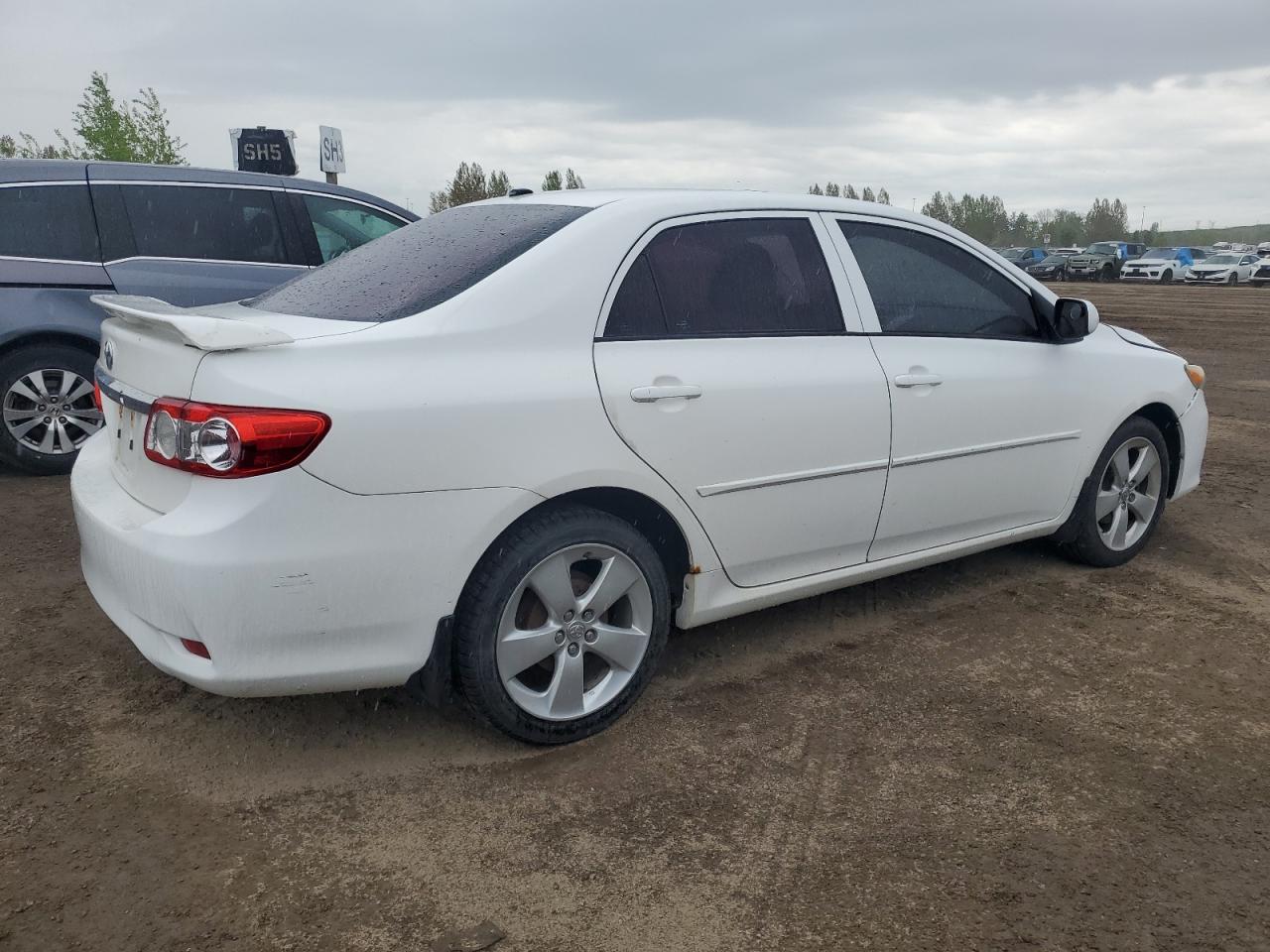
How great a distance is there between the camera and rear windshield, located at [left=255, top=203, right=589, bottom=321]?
10.00 feet

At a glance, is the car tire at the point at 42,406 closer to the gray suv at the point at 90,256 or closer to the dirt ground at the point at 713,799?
the gray suv at the point at 90,256

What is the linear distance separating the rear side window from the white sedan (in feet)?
10.9

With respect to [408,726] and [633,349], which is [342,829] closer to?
[408,726]

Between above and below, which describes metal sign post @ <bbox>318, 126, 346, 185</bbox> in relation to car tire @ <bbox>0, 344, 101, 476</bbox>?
above

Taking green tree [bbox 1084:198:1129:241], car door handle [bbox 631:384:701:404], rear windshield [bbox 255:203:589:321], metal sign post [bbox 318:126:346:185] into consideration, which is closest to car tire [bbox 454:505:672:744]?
car door handle [bbox 631:384:701:404]

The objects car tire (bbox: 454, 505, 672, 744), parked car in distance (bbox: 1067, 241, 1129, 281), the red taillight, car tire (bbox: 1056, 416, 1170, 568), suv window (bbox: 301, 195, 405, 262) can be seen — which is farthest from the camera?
parked car in distance (bbox: 1067, 241, 1129, 281)

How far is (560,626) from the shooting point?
3055mm

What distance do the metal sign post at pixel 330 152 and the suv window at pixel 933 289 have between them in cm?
1020

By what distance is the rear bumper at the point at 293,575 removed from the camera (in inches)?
Result: 101

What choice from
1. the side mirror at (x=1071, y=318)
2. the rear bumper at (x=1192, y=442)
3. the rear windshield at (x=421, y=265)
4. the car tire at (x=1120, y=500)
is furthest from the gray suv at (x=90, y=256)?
the rear bumper at (x=1192, y=442)

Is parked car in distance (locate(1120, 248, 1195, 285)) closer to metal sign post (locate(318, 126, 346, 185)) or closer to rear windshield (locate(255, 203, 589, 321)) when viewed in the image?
metal sign post (locate(318, 126, 346, 185))

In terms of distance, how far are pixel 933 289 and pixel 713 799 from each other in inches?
83.9

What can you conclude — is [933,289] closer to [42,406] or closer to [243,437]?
[243,437]

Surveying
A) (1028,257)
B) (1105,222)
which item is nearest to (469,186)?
(1028,257)
